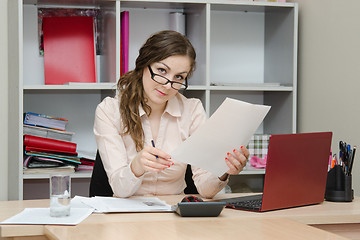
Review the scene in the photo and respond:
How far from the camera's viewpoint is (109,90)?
2723mm

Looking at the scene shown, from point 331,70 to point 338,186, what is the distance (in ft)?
3.19

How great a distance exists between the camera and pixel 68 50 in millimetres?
2736

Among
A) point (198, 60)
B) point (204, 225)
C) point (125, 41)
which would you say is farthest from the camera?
point (198, 60)

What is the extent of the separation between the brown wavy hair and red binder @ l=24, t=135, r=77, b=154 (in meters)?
0.79

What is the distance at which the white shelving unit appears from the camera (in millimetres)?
2543

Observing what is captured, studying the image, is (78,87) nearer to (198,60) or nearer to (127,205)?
(198,60)

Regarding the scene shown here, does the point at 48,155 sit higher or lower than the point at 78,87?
lower

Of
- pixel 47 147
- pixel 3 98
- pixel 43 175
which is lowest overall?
pixel 43 175

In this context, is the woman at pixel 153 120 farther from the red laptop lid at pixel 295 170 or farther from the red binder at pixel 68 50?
the red binder at pixel 68 50

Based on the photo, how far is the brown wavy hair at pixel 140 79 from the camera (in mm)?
1843

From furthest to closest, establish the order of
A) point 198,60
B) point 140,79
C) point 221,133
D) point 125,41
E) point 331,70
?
point 198,60
point 125,41
point 331,70
point 140,79
point 221,133

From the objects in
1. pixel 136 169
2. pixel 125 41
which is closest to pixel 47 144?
pixel 125 41

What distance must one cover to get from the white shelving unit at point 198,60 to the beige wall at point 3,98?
6 cm

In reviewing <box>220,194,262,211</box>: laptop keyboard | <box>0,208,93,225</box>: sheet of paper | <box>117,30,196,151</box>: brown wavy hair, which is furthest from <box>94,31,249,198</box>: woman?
<box>0,208,93,225</box>: sheet of paper
